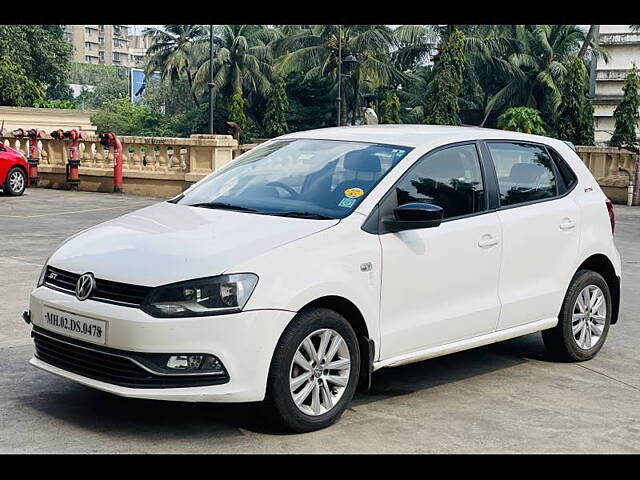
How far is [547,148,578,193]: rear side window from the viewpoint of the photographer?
739 cm

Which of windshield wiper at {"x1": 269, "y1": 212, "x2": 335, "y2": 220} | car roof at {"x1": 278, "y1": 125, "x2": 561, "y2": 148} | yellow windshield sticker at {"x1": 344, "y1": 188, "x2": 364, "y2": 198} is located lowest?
windshield wiper at {"x1": 269, "y1": 212, "x2": 335, "y2": 220}

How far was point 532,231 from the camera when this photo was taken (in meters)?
6.85

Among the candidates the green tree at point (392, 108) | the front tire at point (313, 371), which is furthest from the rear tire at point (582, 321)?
the green tree at point (392, 108)

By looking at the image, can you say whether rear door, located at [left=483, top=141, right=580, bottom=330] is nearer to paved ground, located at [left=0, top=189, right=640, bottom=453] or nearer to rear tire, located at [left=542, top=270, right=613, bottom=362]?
rear tire, located at [left=542, top=270, right=613, bottom=362]

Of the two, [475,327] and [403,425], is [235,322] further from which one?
[475,327]

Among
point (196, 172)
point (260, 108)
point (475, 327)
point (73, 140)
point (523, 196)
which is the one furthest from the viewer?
point (260, 108)

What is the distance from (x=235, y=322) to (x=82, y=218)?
12.9 metres

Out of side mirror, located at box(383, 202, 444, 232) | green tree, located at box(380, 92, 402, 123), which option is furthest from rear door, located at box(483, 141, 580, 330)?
green tree, located at box(380, 92, 402, 123)

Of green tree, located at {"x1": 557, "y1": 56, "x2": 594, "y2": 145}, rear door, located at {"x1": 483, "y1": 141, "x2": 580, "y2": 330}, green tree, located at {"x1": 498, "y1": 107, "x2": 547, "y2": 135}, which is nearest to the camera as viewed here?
rear door, located at {"x1": 483, "y1": 141, "x2": 580, "y2": 330}

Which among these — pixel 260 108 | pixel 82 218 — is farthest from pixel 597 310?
pixel 260 108

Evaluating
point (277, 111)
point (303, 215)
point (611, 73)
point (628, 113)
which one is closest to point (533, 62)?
point (611, 73)

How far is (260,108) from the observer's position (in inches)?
3098

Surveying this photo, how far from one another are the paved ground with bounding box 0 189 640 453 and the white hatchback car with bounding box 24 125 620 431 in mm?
254

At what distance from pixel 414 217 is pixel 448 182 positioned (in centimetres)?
68
